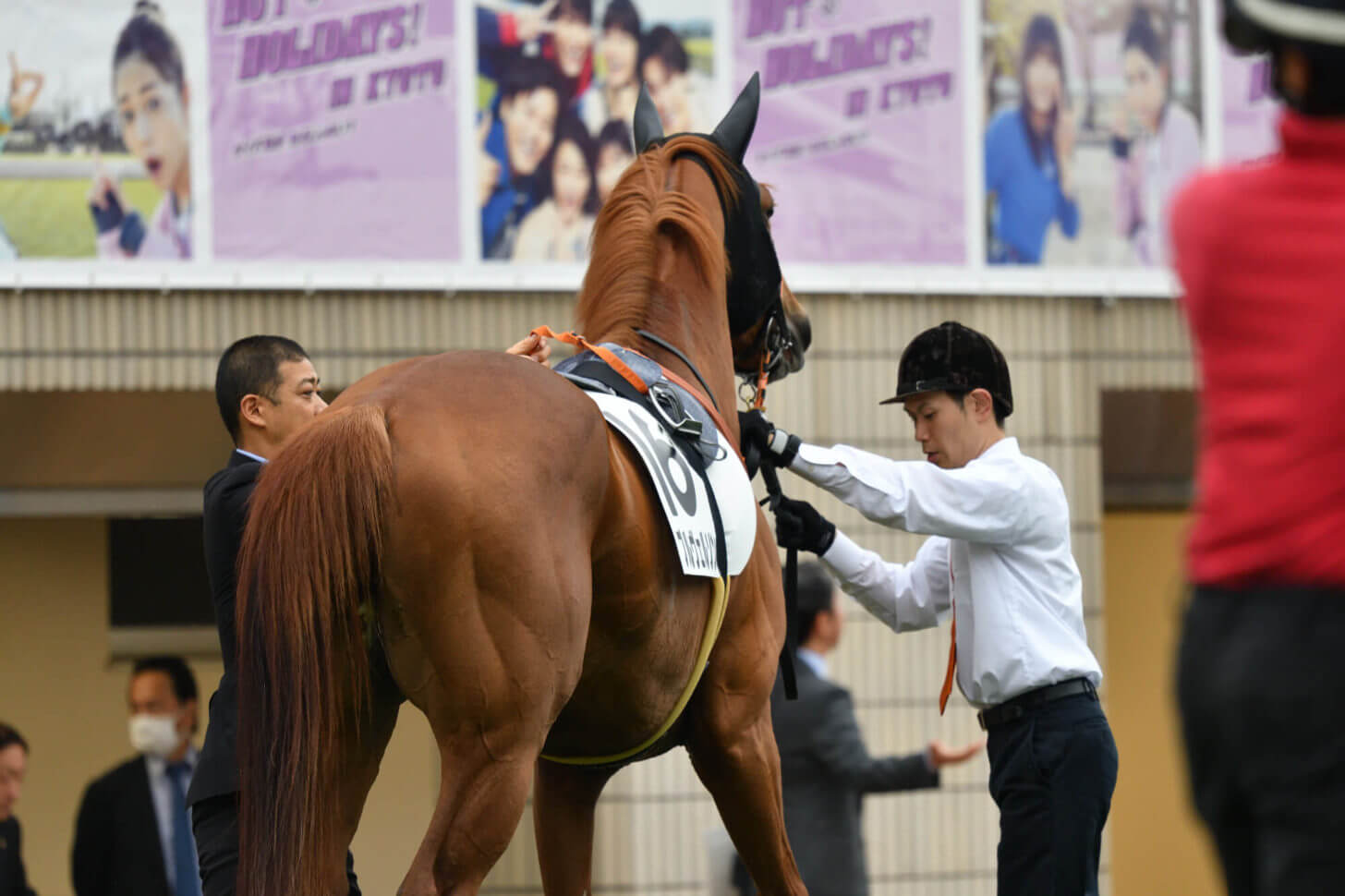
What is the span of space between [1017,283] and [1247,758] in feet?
20.9

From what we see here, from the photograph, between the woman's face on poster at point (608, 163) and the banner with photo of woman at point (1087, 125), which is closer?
the woman's face on poster at point (608, 163)

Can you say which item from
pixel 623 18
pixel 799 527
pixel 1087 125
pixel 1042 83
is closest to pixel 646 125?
pixel 799 527

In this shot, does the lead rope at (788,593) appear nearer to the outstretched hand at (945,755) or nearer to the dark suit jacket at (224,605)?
the outstretched hand at (945,755)

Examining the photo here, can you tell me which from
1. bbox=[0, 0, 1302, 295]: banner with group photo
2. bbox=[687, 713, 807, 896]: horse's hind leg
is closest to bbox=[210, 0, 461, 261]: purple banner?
bbox=[0, 0, 1302, 295]: banner with group photo

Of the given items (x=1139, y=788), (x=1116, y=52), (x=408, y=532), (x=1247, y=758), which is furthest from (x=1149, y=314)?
(x=1247, y=758)

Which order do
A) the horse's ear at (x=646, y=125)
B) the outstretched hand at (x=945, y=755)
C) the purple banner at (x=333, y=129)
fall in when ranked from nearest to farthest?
1. the horse's ear at (x=646, y=125)
2. the outstretched hand at (x=945, y=755)
3. the purple banner at (x=333, y=129)

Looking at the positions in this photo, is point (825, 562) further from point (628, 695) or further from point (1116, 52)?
point (1116, 52)

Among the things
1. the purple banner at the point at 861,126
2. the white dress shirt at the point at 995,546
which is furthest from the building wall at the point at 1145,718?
the white dress shirt at the point at 995,546

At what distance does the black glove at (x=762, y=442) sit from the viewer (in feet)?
14.3

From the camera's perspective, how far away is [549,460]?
329 centimetres

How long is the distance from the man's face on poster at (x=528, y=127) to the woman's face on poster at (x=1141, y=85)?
2.69 m

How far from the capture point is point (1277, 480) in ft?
6.40

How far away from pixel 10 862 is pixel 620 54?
4.12 metres

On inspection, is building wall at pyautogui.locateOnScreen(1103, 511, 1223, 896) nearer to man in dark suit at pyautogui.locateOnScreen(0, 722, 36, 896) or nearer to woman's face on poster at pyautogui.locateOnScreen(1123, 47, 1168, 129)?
woman's face on poster at pyautogui.locateOnScreen(1123, 47, 1168, 129)
